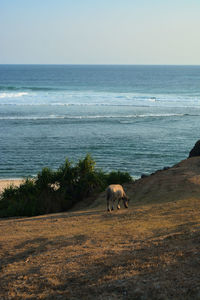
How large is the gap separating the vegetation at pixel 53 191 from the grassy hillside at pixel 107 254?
3881 millimetres

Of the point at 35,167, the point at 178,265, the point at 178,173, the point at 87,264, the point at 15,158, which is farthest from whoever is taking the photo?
the point at 15,158

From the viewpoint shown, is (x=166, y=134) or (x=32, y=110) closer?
(x=166, y=134)

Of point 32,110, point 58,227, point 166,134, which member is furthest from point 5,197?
point 32,110

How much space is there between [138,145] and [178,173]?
845 inches

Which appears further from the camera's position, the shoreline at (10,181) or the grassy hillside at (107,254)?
the shoreline at (10,181)

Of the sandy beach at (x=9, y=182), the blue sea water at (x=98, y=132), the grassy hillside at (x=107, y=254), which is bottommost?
the sandy beach at (x=9, y=182)

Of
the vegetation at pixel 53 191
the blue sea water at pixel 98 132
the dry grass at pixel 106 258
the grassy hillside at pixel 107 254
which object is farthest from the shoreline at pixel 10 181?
the dry grass at pixel 106 258

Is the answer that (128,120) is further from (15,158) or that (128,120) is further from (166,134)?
(15,158)

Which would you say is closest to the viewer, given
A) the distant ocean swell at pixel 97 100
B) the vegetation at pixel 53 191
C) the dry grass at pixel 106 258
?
the dry grass at pixel 106 258

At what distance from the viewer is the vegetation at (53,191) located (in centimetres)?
1877

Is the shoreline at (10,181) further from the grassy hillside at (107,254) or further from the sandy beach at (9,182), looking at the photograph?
the grassy hillside at (107,254)

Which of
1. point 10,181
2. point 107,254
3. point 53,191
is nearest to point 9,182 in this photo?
point 10,181

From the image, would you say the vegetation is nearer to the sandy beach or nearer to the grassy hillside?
the grassy hillside

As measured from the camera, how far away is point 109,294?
678 cm
